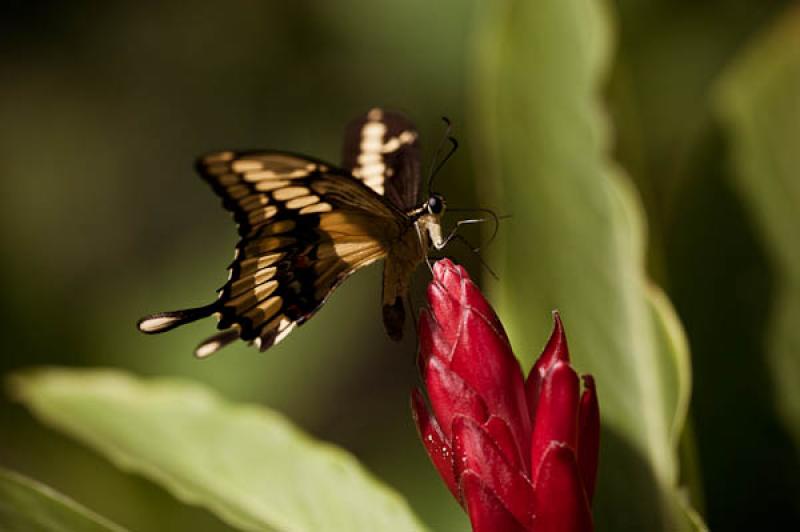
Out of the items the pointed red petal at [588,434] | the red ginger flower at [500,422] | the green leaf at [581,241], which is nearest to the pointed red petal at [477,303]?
the red ginger flower at [500,422]

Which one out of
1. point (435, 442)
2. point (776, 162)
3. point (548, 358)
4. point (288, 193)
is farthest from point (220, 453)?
point (776, 162)

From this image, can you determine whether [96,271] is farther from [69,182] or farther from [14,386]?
[14,386]

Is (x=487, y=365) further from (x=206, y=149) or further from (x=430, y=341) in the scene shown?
(x=206, y=149)

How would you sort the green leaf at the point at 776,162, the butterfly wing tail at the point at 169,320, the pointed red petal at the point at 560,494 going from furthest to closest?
1. the green leaf at the point at 776,162
2. the butterfly wing tail at the point at 169,320
3. the pointed red petal at the point at 560,494

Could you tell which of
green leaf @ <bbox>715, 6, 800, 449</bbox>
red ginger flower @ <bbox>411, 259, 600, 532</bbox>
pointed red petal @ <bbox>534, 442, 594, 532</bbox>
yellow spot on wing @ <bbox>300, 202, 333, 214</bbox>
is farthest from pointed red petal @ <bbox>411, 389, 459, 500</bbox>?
green leaf @ <bbox>715, 6, 800, 449</bbox>

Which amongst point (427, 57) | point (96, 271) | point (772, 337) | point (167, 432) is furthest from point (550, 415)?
point (96, 271)

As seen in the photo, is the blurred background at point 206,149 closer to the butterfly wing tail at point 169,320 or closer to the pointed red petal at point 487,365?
the butterfly wing tail at point 169,320

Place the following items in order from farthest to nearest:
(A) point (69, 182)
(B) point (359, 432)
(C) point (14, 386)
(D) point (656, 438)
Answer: (A) point (69, 182) < (B) point (359, 432) < (C) point (14, 386) < (D) point (656, 438)
